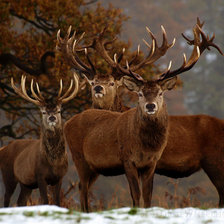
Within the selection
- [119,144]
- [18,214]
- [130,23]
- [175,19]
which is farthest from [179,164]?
[175,19]

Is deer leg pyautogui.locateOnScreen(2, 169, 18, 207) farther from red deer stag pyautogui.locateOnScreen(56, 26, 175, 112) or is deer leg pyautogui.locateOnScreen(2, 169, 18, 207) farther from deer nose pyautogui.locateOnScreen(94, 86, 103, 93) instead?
deer nose pyautogui.locateOnScreen(94, 86, 103, 93)

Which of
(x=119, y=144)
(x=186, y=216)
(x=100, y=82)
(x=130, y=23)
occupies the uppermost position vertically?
(x=130, y=23)

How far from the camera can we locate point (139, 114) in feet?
23.2

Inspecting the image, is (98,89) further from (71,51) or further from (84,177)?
(84,177)

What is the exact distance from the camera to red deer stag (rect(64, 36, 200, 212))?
696 cm

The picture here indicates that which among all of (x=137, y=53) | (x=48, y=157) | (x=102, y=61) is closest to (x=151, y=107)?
(x=48, y=157)

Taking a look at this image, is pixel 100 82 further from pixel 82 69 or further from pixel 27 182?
pixel 27 182

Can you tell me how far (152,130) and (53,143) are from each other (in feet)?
5.87

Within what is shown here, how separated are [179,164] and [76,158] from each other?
1.50 metres

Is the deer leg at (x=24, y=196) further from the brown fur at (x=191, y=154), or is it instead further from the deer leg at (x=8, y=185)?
the brown fur at (x=191, y=154)

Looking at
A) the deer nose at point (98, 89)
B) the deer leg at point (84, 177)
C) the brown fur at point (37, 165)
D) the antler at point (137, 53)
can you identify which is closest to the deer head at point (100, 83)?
the deer nose at point (98, 89)

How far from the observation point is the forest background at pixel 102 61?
11.5 m

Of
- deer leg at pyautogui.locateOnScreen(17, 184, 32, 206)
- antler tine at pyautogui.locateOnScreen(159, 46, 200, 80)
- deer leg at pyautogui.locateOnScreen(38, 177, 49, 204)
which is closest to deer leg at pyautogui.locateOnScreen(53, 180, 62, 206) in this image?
deer leg at pyautogui.locateOnScreen(38, 177, 49, 204)

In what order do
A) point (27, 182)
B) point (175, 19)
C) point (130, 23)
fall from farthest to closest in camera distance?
1. point (175, 19)
2. point (130, 23)
3. point (27, 182)
